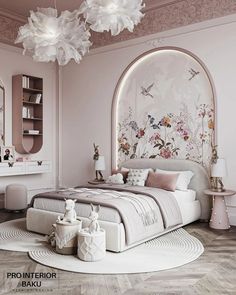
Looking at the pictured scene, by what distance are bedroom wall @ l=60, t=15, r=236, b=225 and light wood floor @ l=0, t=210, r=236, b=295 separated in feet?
6.09

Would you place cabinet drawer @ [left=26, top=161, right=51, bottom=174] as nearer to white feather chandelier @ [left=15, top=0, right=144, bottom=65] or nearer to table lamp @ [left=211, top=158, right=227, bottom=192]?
white feather chandelier @ [left=15, top=0, right=144, bottom=65]

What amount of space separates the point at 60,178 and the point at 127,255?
153 inches

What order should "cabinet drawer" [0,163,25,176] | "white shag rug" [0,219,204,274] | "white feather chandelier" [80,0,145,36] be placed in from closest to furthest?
"white feather chandelier" [80,0,145,36] → "white shag rug" [0,219,204,274] → "cabinet drawer" [0,163,25,176]

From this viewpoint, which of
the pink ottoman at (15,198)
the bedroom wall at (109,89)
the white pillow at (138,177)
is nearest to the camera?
the bedroom wall at (109,89)

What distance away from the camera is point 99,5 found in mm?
2844

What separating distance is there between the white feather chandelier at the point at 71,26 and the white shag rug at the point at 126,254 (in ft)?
6.47

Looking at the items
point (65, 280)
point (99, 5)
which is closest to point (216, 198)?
point (65, 280)

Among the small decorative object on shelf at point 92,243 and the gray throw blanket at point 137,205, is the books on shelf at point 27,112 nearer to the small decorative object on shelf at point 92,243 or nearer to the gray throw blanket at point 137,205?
the gray throw blanket at point 137,205

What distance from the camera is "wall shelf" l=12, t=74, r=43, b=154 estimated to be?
602cm

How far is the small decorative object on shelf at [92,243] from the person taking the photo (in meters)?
3.12

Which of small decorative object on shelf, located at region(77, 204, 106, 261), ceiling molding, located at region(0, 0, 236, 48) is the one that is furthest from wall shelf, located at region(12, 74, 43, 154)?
small decorative object on shelf, located at region(77, 204, 106, 261)

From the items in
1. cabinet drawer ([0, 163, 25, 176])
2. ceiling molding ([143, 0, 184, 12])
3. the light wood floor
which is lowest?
the light wood floor

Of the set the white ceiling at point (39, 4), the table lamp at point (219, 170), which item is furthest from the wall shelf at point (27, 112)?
the table lamp at point (219, 170)

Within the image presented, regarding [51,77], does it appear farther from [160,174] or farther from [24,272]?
[24,272]
